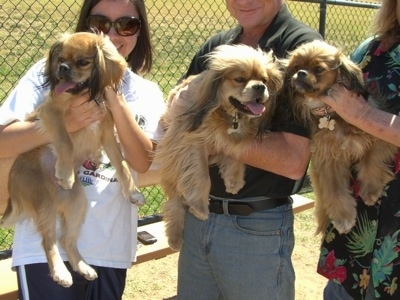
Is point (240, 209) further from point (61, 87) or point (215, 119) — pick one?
point (61, 87)

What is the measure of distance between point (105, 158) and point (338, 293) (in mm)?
1455

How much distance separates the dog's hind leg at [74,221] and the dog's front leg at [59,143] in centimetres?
7

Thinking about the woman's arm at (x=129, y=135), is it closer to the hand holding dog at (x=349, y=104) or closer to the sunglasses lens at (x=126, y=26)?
the sunglasses lens at (x=126, y=26)

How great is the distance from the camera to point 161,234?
4.45m

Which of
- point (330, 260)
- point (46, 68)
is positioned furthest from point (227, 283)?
point (46, 68)

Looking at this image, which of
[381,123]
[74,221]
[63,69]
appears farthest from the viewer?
[74,221]

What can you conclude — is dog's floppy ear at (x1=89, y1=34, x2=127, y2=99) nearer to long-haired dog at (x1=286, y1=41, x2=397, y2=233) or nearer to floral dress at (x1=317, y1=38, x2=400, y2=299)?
long-haired dog at (x1=286, y1=41, x2=397, y2=233)

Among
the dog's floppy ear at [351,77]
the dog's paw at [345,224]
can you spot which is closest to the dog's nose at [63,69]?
the dog's floppy ear at [351,77]

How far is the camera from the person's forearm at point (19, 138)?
2.74 metres

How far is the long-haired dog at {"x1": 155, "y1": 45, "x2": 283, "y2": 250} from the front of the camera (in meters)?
2.80

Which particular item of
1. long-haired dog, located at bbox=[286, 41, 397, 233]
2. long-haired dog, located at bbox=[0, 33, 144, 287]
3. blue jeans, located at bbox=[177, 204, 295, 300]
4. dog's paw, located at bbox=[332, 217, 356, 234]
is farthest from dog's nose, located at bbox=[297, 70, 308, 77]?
long-haired dog, located at bbox=[0, 33, 144, 287]

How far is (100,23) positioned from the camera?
9.72 feet

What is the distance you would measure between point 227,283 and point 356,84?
118cm

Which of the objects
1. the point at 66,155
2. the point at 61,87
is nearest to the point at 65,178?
the point at 66,155
